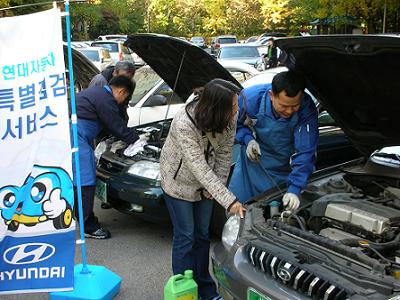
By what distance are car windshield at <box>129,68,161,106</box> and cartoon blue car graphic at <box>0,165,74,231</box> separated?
3.74m

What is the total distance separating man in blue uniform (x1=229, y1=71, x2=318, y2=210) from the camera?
3.18 meters

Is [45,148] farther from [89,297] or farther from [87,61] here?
[87,61]

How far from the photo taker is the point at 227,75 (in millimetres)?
4523

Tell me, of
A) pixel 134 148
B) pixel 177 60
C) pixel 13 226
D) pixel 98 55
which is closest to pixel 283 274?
pixel 13 226

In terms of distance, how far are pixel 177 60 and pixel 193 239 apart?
87.5 inches

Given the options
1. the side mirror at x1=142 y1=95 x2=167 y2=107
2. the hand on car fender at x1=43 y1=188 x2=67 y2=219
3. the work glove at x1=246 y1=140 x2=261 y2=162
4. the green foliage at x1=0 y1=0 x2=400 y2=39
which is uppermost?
the green foliage at x1=0 y1=0 x2=400 y2=39

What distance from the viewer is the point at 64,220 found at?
2.97m

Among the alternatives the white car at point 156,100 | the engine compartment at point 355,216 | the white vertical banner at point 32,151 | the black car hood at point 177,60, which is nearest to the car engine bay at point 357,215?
the engine compartment at point 355,216

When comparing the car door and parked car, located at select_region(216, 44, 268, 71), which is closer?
the car door

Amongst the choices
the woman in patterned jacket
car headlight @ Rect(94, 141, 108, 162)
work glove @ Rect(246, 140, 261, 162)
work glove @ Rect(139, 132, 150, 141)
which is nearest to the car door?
work glove @ Rect(139, 132, 150, 141)

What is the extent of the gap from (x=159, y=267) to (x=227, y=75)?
185 centimetres

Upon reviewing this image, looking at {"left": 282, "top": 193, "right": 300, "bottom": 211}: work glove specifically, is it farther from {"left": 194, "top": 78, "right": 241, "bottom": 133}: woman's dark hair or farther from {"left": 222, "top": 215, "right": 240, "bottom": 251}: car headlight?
{"left": 194, "top": 78, "right": 241, "bottom": 133}: woman's dark hair

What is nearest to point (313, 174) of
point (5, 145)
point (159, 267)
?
point (159, 267)

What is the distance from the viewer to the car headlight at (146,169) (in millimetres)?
4254
